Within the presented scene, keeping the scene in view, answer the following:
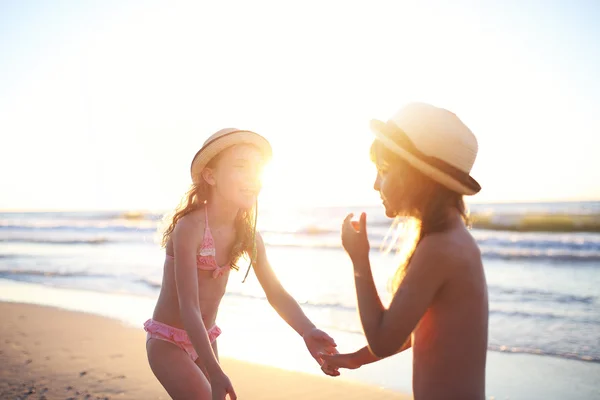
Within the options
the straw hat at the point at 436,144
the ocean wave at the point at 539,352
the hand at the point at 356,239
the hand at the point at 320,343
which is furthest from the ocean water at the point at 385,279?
the hand at the point at 320,343

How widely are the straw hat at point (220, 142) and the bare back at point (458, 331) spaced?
5.02 ft

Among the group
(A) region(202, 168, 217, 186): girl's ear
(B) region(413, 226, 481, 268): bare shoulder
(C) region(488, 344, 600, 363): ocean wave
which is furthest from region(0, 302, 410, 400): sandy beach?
(B) region(413, 226, 481, 268): bare shoulder

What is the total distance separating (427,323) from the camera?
2338 mm

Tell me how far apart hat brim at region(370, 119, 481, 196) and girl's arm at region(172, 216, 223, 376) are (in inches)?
55.3

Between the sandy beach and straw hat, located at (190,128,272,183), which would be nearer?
straw hat, located at (190,128,272,183)

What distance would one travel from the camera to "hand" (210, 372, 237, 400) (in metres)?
2.76

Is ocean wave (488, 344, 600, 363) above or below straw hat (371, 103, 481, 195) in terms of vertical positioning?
below

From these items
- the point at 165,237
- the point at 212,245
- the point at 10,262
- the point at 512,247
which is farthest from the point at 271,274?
the point at 512,247

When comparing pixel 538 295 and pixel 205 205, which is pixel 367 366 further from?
pixel 538 295

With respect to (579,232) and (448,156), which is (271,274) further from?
(579,232)

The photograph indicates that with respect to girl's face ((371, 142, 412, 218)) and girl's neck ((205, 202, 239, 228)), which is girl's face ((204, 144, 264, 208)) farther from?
girl's face ((371, 142, 412, 218))

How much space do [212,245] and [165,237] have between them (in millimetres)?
438

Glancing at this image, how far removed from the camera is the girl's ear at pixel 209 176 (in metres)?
3.45

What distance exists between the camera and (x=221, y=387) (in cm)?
277
